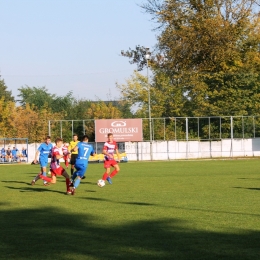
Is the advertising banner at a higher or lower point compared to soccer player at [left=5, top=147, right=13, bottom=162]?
higher

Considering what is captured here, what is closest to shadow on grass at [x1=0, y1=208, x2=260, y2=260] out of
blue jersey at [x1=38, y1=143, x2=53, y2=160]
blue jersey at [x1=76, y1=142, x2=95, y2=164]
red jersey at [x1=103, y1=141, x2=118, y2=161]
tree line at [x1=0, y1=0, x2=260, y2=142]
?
→ blue jersey at [x1=76, y1=142, x2=95, y2=164]

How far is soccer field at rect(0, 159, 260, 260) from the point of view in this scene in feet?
30.9

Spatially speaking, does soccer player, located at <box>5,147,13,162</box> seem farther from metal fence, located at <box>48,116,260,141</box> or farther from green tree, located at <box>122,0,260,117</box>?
green tree, located at <box>122,0,260,117</box>

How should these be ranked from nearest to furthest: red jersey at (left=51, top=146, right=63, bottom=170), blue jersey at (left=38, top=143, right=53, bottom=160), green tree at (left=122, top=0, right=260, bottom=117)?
red jersey at (left=51, top=146, right=63, bottom=170) < blue jersey at (left=38, top=143, right=53, bottom=160) < green tree at (left=122, top=0, right=260, bottom=117)

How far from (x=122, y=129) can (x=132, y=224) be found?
1723 inches

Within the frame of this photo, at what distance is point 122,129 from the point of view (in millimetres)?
56281

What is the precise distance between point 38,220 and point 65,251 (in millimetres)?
4197

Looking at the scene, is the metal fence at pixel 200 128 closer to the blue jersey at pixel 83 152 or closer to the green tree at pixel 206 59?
the green tree at pixel 206 59

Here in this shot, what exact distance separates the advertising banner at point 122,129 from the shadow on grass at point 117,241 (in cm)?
4224

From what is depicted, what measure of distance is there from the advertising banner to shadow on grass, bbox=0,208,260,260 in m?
42.2

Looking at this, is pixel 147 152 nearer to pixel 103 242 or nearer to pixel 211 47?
pixel 211 47

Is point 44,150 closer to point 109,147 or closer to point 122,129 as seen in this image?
point 109,147

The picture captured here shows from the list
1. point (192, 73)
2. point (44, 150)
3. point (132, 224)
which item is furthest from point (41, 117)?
point (132, 224)

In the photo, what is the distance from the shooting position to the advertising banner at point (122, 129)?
2200 inches
